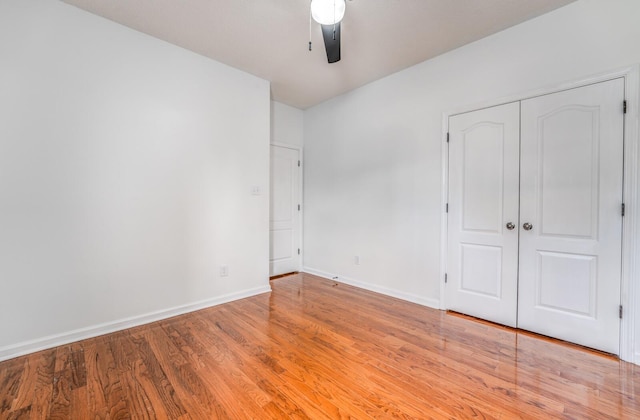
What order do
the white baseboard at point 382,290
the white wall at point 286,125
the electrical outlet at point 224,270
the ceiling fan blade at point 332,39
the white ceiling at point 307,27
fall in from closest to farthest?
1. the ceiling fan blade at point 332,39
2. the white ceiling at point 307,27
3. the white baseboard at point 382,290
4. the electrical outlet at point 224,270
5. the white wall at point 286,125

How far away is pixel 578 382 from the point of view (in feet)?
5.67

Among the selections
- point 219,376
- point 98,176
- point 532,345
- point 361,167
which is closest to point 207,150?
point 98,176

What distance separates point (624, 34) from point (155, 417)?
12.9 ft

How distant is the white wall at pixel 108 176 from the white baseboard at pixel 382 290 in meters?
1.29

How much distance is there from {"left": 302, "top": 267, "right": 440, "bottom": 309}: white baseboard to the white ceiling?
2.65 meters

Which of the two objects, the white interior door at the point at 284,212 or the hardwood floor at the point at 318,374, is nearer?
the hardwood floor at the point at 318,374

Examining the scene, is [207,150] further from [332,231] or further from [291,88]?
[332,231]

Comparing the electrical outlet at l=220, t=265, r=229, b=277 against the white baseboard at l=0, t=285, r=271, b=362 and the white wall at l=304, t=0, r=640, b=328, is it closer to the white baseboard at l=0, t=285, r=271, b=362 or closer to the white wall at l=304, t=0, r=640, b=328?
the white baseboard at l=0, t=285, r=271, b=362

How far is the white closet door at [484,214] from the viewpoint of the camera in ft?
8.11

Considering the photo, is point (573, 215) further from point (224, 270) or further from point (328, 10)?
point (224, 270)

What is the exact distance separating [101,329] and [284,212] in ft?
8.64

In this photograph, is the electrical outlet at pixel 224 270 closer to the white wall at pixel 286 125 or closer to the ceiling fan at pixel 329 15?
the white wall at pixel 286 125

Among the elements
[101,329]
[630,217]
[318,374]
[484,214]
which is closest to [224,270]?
[101,329]

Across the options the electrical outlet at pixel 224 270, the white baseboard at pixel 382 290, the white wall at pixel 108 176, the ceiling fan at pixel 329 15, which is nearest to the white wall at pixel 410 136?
the white baseboard at pixel 382 290
